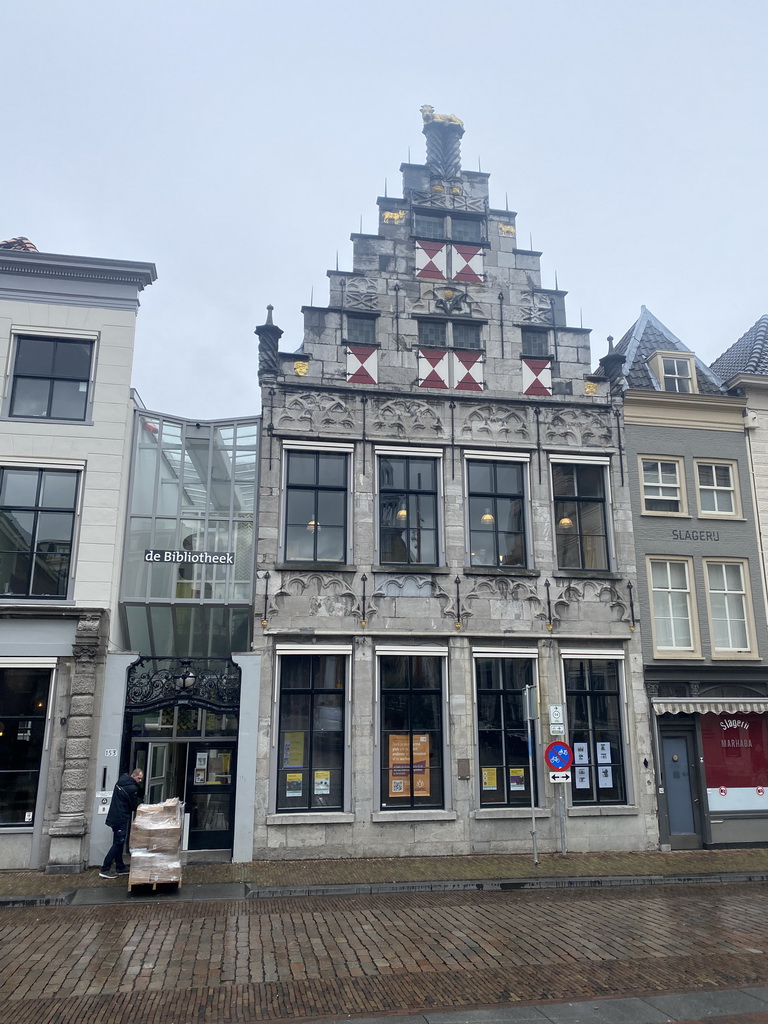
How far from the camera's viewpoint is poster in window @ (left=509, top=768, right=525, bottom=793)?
16391 mm

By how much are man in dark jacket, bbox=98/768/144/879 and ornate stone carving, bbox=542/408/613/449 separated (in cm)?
1178

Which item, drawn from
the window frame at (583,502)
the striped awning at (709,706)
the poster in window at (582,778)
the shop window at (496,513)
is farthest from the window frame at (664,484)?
the poster in window at (582,778)

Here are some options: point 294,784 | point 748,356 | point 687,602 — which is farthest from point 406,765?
point 748,356

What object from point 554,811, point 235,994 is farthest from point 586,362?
point 235,994

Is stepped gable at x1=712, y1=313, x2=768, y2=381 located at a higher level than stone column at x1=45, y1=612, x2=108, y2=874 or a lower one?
higher

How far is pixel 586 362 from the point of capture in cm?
1909

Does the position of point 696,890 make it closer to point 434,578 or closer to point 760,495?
point 434,578

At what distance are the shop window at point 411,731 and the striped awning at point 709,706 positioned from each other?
514 centimetres

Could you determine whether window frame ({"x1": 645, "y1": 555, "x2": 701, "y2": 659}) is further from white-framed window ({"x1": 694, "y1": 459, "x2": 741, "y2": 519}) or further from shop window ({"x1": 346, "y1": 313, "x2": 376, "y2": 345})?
shop window ({"x1": 346, "y1": 313, "x2": 376, "y2": 345})

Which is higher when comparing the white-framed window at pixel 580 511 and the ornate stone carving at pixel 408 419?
the ornate stone carving at pixel 408 419

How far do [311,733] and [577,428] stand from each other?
A: 9.61 m

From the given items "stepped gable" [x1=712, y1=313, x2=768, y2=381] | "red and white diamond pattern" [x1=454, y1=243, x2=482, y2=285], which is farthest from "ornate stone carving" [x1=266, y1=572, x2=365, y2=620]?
"stepped gable" [x1=712, y1=313, x2=768, y2=381]

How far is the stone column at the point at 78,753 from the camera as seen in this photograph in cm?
1383

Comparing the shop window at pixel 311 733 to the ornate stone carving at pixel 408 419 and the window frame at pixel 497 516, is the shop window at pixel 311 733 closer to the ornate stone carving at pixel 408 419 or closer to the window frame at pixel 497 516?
the window frame at pixel 497 516
